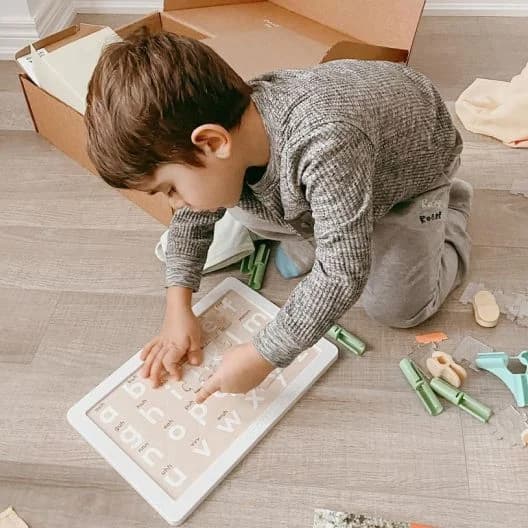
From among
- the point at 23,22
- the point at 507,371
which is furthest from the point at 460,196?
the point at 23,22

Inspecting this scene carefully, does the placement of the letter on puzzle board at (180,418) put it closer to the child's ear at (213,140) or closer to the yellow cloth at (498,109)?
the child's ear at (213,140)

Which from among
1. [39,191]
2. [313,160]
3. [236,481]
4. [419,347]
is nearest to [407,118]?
[313,160]

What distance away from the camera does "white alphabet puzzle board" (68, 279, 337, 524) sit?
0.80 meters

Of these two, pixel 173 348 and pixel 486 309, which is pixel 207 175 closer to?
pixel 173 348

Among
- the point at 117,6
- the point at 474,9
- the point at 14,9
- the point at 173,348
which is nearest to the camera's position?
the point at 173,348

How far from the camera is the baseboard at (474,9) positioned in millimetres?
1554

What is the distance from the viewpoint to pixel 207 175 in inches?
27.0

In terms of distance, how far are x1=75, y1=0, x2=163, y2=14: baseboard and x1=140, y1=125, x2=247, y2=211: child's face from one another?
3.61 ft

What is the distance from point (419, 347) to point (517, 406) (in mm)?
146

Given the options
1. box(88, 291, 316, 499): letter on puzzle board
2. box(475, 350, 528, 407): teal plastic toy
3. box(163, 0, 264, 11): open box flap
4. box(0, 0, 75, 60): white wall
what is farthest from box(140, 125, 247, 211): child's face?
box(0, 0, 75, 60): white wall

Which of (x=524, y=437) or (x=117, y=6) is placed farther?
(x=117, y=6)

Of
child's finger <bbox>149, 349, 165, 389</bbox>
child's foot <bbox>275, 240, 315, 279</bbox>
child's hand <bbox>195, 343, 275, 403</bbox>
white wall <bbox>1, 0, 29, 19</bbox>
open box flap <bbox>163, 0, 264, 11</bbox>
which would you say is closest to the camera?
child's hand <bbox>195, 343, 275, 403</bbox>

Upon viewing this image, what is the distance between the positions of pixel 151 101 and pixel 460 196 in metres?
0.58

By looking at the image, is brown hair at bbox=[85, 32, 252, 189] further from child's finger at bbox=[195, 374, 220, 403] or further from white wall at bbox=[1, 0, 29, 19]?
white wall at bbox=[1, 0, 29, 19]
